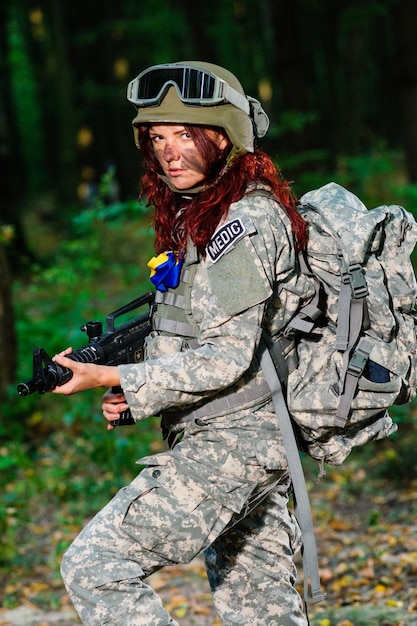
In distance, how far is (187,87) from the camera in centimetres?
326

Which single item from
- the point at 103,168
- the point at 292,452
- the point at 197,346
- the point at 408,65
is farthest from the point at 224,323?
the point at 103,168

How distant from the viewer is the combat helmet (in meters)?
3.23

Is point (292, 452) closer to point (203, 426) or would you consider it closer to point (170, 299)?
point (203, 426)

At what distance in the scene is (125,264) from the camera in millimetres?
14844

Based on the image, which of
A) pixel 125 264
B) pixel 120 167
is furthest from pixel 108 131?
pixel 125 264

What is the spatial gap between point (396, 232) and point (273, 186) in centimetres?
50

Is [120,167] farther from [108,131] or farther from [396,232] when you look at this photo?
[396,232]

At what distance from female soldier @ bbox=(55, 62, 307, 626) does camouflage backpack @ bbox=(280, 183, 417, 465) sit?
4.6 inches

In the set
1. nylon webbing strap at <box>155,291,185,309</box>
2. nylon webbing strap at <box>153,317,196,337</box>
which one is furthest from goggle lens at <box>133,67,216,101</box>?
nylon webbing strap at <box>153,317,196,337</box>

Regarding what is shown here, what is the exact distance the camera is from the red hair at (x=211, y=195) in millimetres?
3234

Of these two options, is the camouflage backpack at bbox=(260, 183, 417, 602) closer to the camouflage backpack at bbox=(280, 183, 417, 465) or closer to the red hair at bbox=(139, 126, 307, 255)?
the camouflage backpack at bbox=(280, 183, 417, 465)

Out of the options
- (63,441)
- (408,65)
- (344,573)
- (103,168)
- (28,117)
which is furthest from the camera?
(28,117)

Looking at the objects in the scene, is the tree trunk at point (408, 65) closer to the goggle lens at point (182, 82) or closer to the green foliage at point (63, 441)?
the green foliage at point (63, 441)

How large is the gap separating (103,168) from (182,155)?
21.0 m
